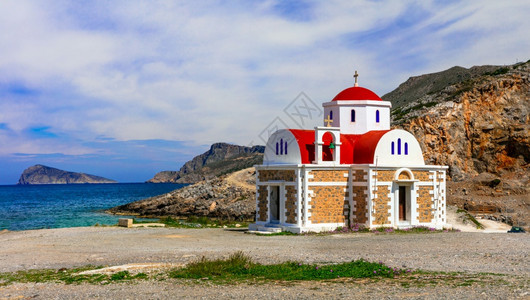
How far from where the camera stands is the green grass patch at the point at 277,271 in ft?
46.1

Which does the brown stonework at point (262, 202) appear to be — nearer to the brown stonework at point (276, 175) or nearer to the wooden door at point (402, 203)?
the brown stonework at point (276, 175)

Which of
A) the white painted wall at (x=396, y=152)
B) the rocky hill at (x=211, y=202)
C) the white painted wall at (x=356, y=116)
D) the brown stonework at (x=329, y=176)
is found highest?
the white painted wall at (x=356, y=116)

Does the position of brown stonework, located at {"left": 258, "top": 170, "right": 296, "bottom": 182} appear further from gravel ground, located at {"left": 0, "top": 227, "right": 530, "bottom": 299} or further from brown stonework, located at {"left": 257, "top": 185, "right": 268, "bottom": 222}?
gravel ground, located at {"left": 0, "top": 227, "right": 530, "bottom": 299}

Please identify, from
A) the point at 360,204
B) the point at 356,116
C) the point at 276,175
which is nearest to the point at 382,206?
the point at 360,204

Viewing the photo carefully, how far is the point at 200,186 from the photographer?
70438mm

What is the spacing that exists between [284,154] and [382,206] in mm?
5949

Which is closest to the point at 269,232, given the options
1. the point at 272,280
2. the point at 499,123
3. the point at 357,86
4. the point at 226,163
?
the point at 357,86

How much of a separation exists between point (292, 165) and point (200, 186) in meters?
44.1

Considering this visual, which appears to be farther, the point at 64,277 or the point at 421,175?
the point at 421,175

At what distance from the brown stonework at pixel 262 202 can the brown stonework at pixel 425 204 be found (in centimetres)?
840

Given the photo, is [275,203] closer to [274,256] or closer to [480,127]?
[274,256]

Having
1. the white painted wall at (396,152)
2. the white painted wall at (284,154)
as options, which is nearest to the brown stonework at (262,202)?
the white painted wall at (284,154)

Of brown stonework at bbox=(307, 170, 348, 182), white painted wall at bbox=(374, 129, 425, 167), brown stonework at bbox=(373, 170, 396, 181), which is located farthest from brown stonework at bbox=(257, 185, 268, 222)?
white painted wall at bbox=(374, 129, 425, 167)

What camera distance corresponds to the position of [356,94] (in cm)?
3178
